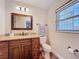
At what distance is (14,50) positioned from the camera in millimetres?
2676

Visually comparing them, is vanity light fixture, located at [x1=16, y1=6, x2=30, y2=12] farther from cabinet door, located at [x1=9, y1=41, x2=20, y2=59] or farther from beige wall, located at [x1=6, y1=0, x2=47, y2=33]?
cabinet door, located at [x1=9, y1=41, x2=20, y2=59]

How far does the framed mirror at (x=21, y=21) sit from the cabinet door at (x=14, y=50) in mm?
851

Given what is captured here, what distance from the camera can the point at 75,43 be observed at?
223cm

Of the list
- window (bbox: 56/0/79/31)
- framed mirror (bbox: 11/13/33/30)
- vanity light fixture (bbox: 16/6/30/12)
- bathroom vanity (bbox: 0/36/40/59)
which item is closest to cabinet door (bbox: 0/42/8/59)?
bathroom vanity (bbox: 0/36/40/59)

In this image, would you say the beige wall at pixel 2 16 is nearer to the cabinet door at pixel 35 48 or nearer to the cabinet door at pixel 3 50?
the cabinet door at pixel 3 50

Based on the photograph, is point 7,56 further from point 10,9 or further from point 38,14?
point 38,14

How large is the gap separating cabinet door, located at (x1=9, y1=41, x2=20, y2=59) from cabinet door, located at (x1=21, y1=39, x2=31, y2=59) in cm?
17

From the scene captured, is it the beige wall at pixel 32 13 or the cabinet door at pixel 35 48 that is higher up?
the beige wall at pixel 32 13

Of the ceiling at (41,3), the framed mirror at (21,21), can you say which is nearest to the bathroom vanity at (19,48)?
the framed mirror at (21,21)

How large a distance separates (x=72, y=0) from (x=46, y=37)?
2.03m

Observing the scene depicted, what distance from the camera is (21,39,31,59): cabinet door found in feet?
9.46

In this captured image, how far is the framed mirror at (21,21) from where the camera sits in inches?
132

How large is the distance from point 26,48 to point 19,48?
0.26 meters

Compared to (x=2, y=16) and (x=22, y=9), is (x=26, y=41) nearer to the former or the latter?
(x=2, y=16)
